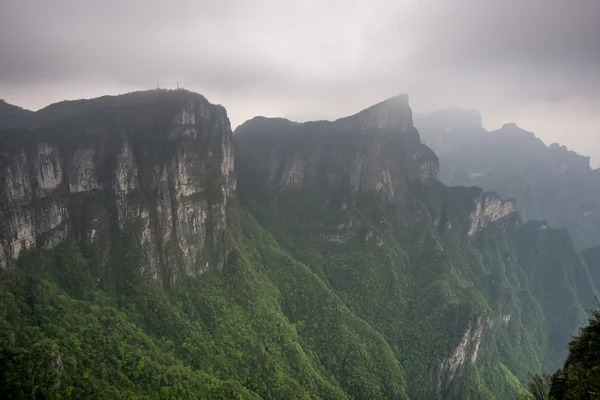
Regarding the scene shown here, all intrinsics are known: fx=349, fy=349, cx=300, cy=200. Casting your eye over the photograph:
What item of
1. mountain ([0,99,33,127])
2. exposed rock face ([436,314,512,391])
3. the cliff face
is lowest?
exposed rock face ([436,314,512,391])

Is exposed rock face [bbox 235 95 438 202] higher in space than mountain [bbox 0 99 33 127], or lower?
lower

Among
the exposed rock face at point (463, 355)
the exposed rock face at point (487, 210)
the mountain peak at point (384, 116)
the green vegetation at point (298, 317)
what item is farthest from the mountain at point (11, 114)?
the exposed rock face at point (487, 210)

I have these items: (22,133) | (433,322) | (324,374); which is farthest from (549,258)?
(22,133)

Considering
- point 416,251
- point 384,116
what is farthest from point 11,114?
point 416,251

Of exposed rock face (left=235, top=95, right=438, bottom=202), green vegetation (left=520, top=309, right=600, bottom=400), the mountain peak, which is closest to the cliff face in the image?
exposed rock face (left=235, top=95, right=438, bottom=202)

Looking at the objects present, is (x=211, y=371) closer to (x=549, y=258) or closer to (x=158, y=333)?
(x=158, y=333)

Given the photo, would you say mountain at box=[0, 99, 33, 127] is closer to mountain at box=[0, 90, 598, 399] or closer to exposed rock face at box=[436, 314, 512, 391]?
mountain at box=[0, 90, 598, 399]
